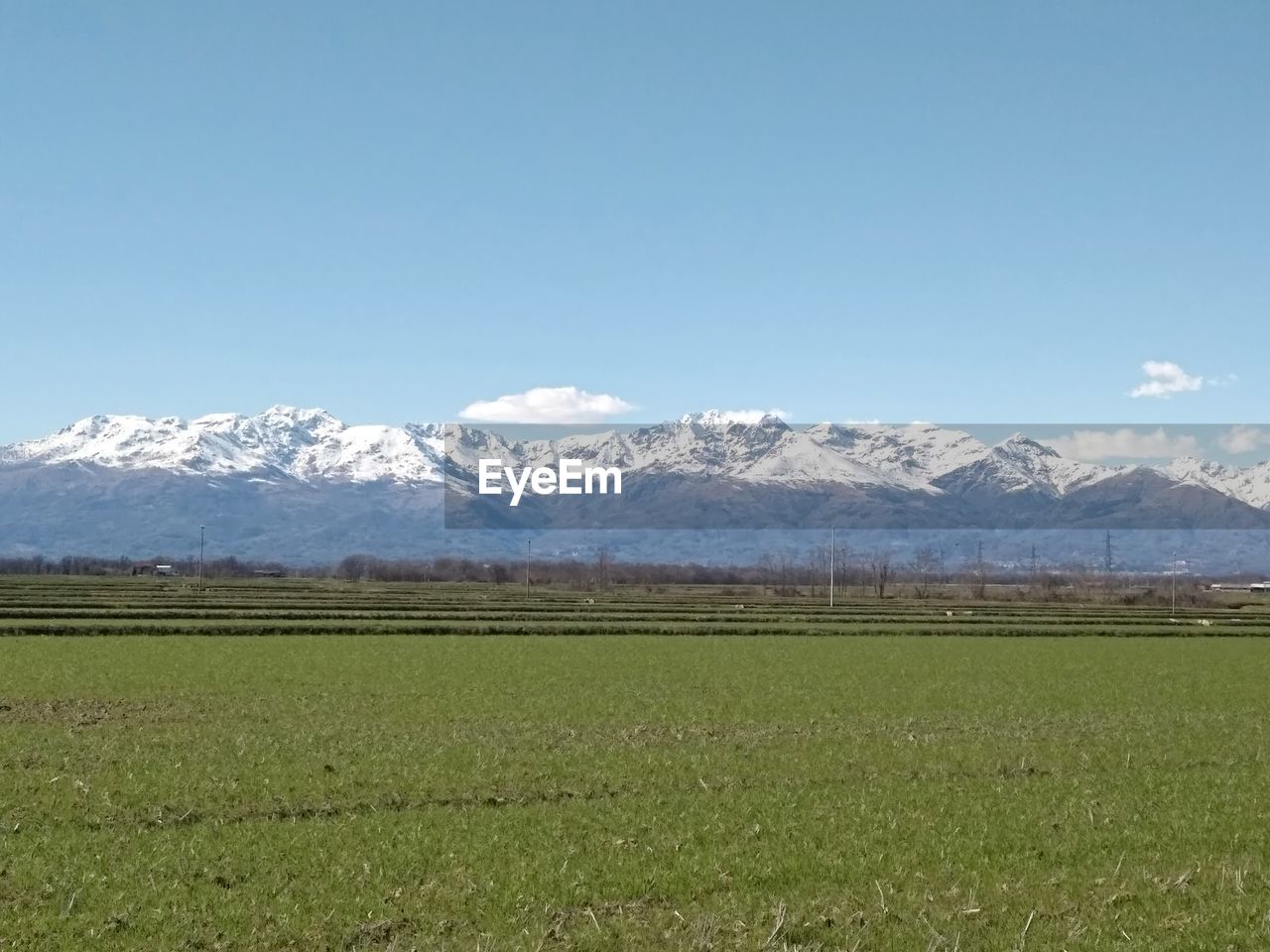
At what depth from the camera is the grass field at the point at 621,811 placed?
15.4 metres

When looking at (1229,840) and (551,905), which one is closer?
(551,905)

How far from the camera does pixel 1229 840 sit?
784 inches

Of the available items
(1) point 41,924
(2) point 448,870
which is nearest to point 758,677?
(2) point 448,870

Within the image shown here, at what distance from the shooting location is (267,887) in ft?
53.5

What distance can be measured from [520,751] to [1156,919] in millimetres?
14914

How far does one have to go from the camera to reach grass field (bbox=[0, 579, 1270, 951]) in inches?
606

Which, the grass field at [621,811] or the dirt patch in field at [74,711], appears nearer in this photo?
the grass field at [621,811]

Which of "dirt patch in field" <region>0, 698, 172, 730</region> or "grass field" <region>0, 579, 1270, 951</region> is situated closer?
"grass field" <region>0, 579, 1270, 951</region>

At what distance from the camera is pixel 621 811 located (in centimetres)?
2141

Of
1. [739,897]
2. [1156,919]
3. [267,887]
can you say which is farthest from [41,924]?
[1156,919]

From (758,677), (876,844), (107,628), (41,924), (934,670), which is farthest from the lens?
(107,628)

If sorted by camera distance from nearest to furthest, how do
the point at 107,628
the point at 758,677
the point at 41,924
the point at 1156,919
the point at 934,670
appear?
the point at 41,924, the point at 1156,919, the point at 758,677, the point at 934,670, the point at 107,628

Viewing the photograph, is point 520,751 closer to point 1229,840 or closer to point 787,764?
point 787,764

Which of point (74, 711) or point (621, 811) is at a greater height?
point (621, 811)
